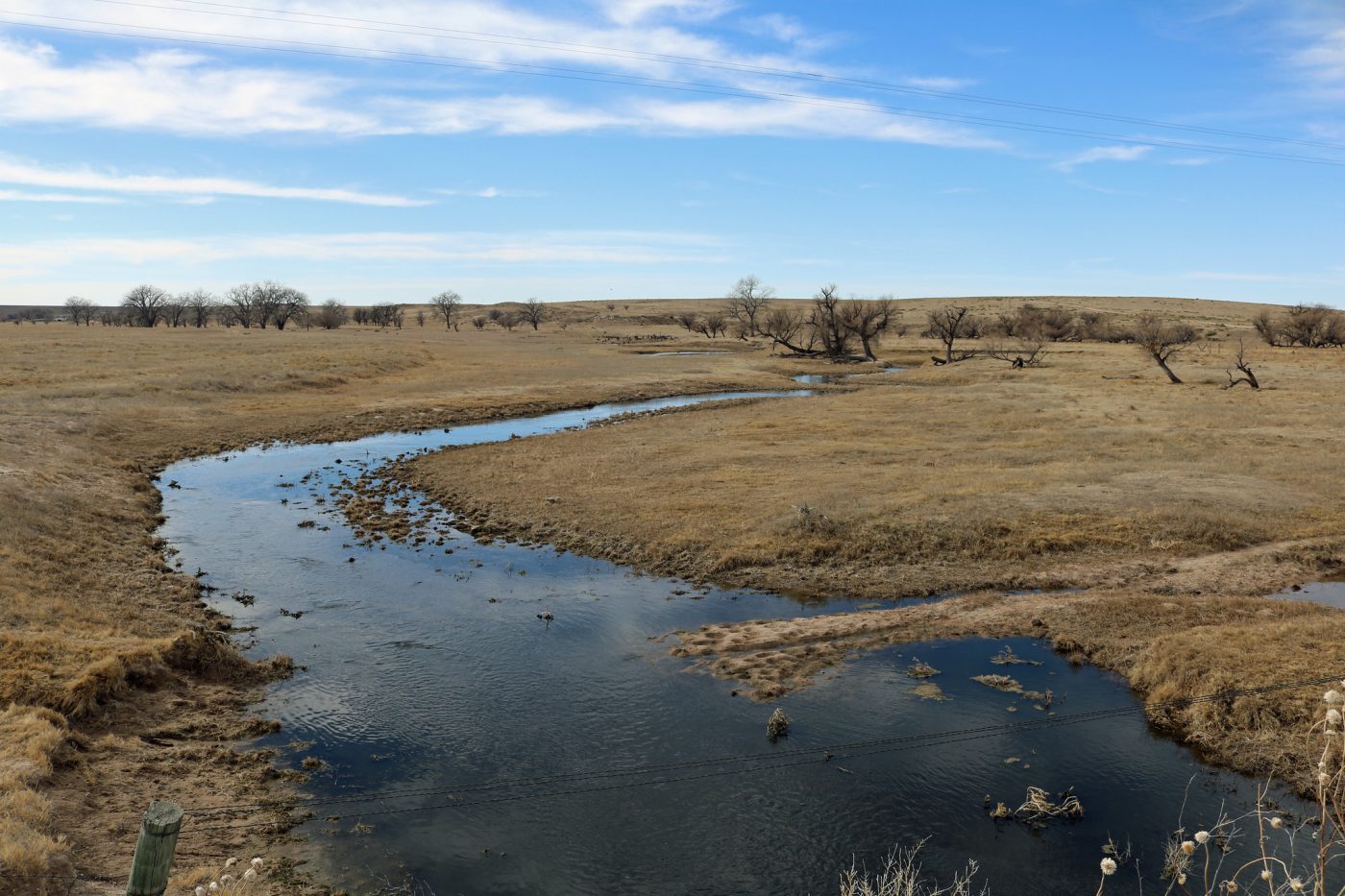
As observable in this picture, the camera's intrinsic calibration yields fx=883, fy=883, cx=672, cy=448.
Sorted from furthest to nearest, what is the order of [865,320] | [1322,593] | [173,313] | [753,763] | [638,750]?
[173,313], [865,320], [1322,593], [638,750], [753,763]

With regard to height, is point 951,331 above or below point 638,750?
above

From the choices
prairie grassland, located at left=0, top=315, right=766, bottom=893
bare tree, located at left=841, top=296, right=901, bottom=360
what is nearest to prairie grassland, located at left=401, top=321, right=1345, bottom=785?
prairie grassland, located at left=0, top=315, right=766, bottom=893

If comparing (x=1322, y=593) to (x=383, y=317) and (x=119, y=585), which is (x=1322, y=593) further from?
(x=383, y=317)

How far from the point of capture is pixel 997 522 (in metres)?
25.5

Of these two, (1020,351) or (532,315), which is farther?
(532,315)

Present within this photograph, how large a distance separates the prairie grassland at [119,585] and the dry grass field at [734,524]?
0.07 m

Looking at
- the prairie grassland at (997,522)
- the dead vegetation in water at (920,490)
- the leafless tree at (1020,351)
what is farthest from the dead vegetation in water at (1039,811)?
the leafless tree at (1020,351)

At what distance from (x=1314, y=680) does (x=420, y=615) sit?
57.1ft

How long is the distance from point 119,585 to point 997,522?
74.8ft

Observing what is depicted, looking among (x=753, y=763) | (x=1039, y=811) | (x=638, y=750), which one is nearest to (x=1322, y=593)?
Answer: (x=1039, y=811)

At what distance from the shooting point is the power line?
40.8ft

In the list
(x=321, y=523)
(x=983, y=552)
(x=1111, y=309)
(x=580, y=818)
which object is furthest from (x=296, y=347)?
(x=1111, y=309)

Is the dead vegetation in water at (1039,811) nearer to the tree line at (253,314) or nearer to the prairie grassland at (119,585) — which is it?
the prairie grassland at (119,585)

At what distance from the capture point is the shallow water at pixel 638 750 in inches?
452
